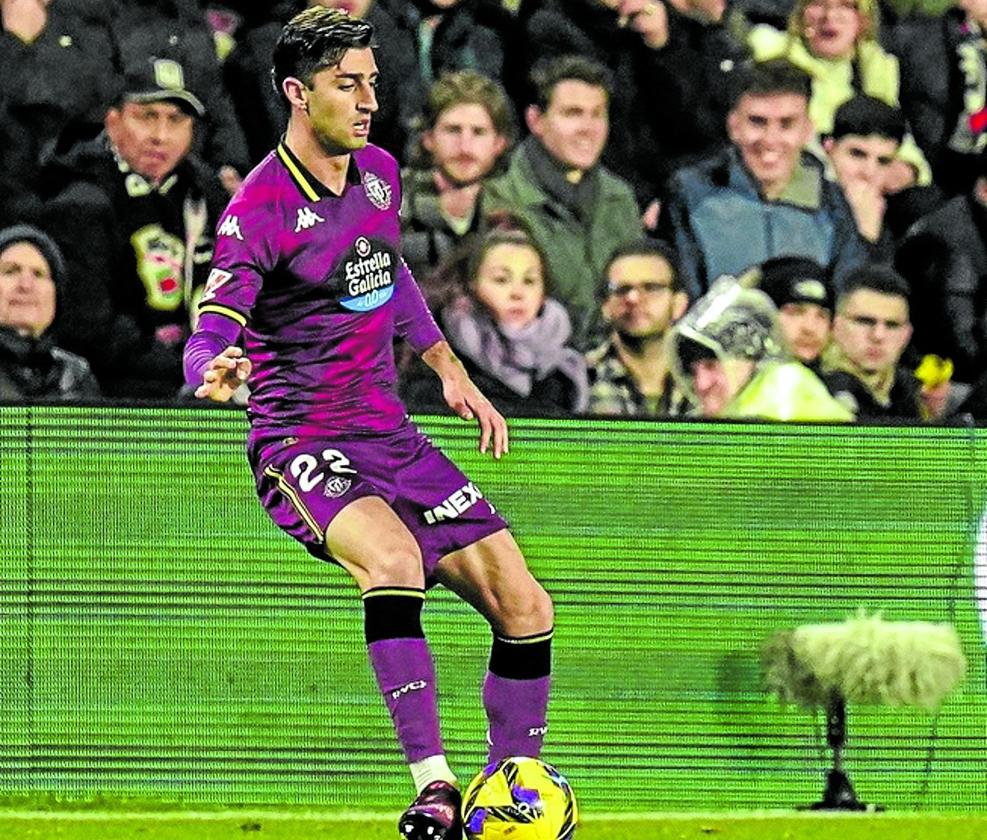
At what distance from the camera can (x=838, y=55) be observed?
472 inches

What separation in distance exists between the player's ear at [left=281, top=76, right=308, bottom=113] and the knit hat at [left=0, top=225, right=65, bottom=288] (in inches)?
163

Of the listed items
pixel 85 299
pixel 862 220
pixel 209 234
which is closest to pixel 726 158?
pixel 862 220

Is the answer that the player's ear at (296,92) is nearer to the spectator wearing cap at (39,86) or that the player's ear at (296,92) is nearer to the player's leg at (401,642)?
the player's leg at (401,642)

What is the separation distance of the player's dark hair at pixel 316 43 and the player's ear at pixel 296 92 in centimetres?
1

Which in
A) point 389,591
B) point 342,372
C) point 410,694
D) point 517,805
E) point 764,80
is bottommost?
point 517,805

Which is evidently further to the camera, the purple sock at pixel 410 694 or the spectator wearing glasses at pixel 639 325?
the spectator wearing glasses at pixel 639 325

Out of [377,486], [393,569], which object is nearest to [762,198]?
[377,486]

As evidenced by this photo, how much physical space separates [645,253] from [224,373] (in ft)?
18.5

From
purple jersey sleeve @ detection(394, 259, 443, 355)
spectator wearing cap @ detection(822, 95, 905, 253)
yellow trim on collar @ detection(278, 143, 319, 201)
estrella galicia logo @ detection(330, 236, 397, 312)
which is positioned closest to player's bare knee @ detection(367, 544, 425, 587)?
estrella galicia logo @ detection(330, 236, 397, 312)

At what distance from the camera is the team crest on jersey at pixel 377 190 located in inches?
257

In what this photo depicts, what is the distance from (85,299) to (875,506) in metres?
4.01

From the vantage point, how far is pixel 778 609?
29.8ft

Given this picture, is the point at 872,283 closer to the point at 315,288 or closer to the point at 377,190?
the point at 377,190

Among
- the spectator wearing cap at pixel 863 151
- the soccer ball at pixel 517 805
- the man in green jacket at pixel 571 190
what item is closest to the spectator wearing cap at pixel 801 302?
the spectator wearing cap at pixel 863 151
